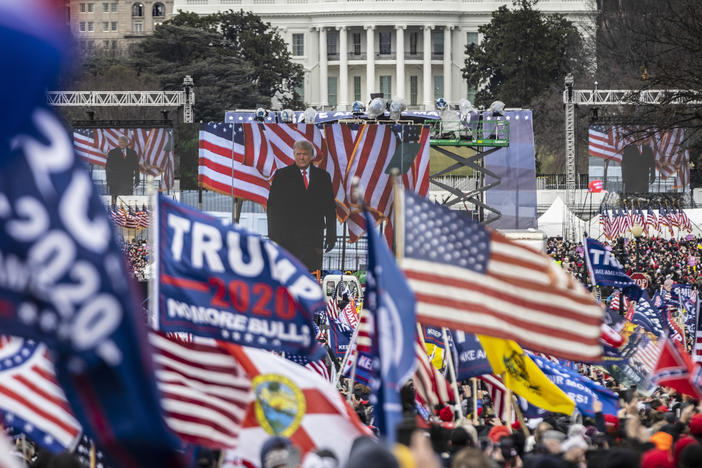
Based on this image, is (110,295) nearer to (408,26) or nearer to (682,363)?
(682,363)

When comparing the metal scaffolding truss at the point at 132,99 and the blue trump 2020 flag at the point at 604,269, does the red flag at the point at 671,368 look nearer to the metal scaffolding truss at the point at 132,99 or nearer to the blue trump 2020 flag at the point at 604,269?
the blue trump 2020 flag at the point at 604,269

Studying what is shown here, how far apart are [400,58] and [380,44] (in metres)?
2.76

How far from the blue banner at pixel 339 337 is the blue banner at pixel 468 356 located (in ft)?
20.0

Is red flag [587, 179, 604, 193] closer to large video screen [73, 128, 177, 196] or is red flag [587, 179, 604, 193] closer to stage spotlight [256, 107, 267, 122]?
large video screen [73, 128, 177, 196]

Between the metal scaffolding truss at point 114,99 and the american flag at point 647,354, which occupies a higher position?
the metal scaffolding truss at point 114,99

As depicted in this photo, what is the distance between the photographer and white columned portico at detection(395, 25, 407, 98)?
4710 inches

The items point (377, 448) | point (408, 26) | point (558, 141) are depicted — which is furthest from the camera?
point (408, 26)

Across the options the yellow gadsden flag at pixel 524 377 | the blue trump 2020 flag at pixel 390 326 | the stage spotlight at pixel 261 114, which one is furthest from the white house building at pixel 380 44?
the blue trump 2020 flag at pixel 390 326

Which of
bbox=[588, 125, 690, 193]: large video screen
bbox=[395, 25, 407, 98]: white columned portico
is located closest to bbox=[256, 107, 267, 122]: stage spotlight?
bbox=[588, 125, 690, 193]: large video screen

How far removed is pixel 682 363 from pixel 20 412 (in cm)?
394

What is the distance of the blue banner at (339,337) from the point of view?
16922 mm

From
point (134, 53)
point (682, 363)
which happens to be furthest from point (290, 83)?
point (682, 363)

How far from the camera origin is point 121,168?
5056 centimetres

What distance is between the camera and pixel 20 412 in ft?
25.4
